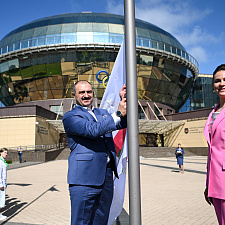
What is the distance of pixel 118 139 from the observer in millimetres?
3514

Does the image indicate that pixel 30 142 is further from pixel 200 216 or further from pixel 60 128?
pixel 200 216

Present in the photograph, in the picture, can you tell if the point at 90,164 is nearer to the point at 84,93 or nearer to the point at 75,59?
the point at 84,93

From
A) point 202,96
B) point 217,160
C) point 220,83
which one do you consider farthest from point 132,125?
point 202,96

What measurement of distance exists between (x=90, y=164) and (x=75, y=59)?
3645 cm

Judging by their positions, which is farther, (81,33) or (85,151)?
(81,33)

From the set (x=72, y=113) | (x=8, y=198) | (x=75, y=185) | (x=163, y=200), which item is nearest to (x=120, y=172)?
(x=75, y=185)

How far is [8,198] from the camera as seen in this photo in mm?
8367

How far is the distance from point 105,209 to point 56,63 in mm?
37120

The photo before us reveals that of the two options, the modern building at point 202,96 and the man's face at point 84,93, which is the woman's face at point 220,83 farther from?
the modern building at point 202,96

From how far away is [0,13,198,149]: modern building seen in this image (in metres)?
37.6

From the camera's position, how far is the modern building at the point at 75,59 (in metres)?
37.6

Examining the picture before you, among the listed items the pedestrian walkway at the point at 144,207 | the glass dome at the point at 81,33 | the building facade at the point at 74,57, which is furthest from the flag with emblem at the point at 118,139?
the glass dome at the point at 81,33

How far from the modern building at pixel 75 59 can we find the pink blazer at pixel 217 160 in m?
34.0

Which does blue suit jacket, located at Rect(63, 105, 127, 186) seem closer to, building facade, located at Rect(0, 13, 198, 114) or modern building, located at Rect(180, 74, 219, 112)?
building facade, located at Rect(0, 13, 198, 114)
